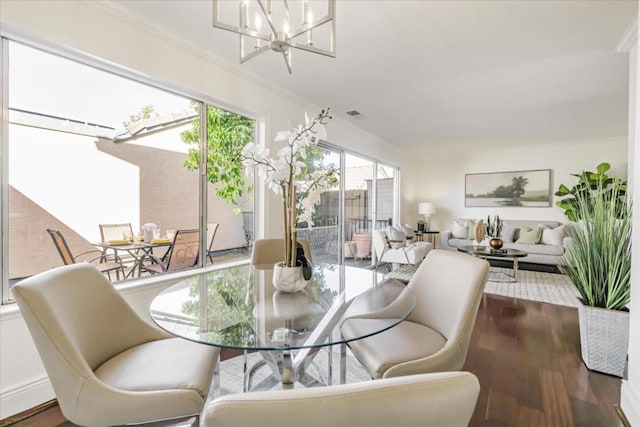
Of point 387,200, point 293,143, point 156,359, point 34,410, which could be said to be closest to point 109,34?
point 293,143

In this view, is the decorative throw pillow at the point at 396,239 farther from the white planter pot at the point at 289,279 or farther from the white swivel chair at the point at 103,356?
the white swivel chair at the point at 103,356

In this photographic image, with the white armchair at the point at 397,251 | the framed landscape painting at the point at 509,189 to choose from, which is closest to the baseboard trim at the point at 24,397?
the white armchair at the point at 397,251

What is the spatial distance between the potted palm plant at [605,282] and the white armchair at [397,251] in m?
2.87

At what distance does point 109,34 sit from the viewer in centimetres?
205

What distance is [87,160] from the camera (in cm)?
216

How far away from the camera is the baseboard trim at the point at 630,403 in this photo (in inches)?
60.8

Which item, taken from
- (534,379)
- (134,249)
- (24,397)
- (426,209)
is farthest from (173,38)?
(426,209)

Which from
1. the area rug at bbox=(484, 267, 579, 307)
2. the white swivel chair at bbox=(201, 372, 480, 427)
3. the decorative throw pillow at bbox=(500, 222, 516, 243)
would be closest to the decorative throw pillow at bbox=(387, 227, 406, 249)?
the area rug at bbox=(484, 267, 579, 307)

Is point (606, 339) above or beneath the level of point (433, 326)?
beneath

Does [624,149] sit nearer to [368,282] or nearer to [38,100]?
[368,282]

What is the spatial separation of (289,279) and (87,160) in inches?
67.2

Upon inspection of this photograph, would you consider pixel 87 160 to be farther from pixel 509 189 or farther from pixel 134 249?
pixel 509 189

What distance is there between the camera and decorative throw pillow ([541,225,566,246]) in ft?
18.4

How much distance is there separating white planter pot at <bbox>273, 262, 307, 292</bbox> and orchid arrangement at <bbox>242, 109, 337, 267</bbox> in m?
0.04
